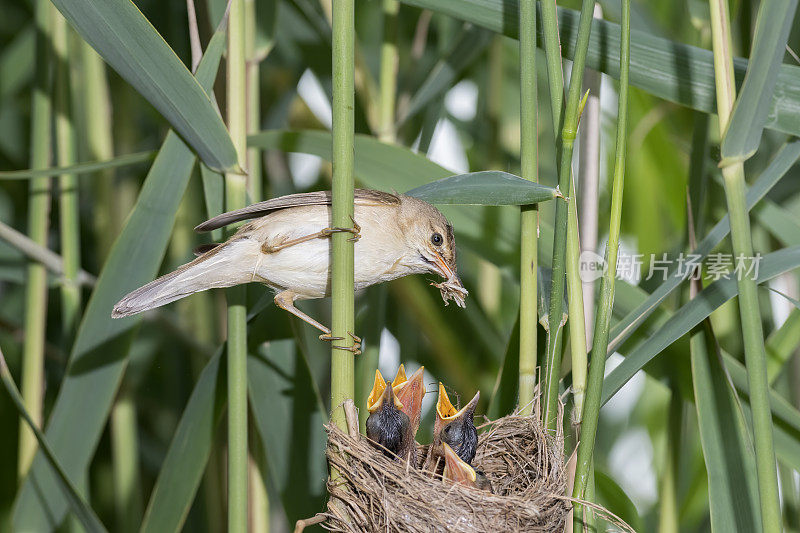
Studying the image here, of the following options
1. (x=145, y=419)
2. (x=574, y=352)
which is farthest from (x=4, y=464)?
(x=574, y=352)

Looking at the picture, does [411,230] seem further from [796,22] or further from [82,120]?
[82,120]

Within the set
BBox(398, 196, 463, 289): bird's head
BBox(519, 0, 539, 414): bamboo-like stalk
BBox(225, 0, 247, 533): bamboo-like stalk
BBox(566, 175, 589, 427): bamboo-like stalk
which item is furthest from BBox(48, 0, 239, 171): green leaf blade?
BBox(566, 175, 589, 427): bamboo-like stalk

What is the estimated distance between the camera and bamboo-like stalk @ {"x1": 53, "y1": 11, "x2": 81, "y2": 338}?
1.74 meters

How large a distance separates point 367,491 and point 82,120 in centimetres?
185

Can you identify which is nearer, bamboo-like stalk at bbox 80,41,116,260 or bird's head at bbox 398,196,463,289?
bird's head at bbox 398,196,463,289

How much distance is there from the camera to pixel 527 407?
1.35 metres

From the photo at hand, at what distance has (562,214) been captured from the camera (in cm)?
110

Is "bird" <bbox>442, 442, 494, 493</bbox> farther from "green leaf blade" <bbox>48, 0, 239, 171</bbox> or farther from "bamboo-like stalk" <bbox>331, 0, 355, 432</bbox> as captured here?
"green leaf blade" <bbox>48, 0, 239, 171</bbox>

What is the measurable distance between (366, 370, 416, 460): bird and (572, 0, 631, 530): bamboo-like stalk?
0.36 meters

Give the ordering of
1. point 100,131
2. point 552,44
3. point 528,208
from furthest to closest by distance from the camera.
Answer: point 100,131 < point 528,208 < point 552,44

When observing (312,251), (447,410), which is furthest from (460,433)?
(312,251)

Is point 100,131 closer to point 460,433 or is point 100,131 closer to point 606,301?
point 460,433
